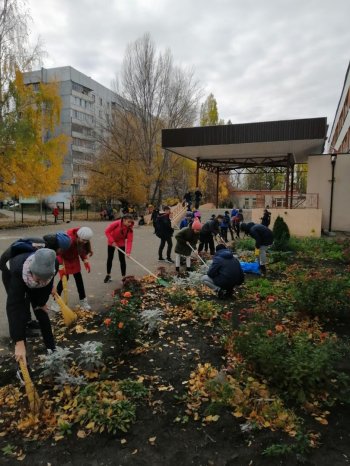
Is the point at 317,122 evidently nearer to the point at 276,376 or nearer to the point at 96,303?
the point at 96,303

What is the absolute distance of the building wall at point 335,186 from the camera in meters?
15.3

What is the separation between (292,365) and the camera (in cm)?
315

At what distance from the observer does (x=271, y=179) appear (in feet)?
182

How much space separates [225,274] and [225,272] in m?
0.04

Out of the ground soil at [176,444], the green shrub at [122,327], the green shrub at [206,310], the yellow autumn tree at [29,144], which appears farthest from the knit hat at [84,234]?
the yellow autumn tree at [29,144]

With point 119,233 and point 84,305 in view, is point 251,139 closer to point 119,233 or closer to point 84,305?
point 119,233

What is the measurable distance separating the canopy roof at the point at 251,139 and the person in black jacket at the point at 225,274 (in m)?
10.2

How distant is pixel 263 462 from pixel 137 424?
3.45 feet

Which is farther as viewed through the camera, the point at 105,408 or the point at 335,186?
the point at 335,186

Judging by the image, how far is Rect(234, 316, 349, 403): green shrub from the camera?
3.10m


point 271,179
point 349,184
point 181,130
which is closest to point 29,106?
point 181,130

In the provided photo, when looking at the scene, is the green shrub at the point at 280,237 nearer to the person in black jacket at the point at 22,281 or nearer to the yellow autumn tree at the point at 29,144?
the person in black jacket at the point at 22,281

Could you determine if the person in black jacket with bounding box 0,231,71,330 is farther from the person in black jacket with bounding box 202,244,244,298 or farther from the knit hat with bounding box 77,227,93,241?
the person in black jacket with bounding box 202,244,244,298

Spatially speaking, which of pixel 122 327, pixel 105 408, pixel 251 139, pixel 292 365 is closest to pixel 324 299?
pixel 292 365
